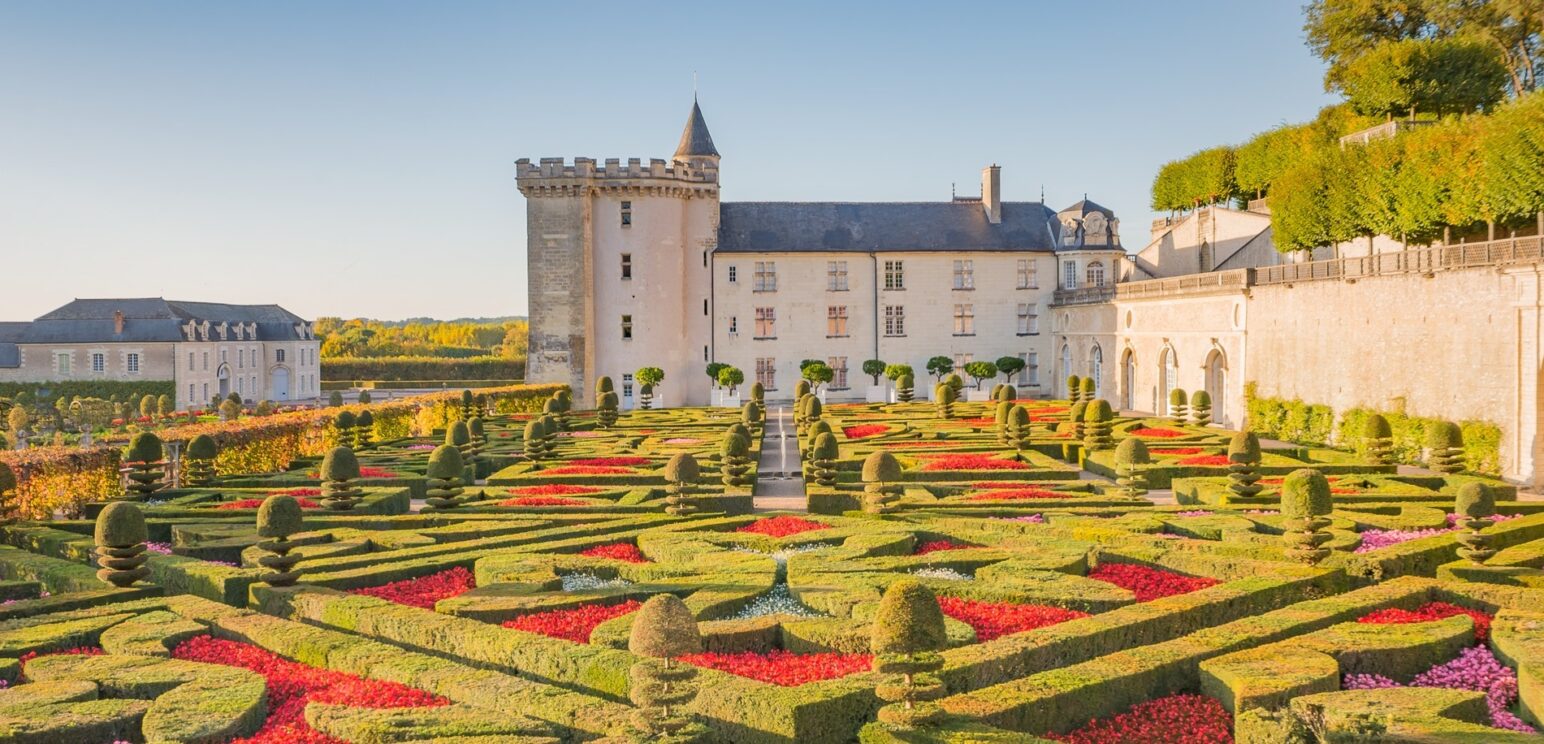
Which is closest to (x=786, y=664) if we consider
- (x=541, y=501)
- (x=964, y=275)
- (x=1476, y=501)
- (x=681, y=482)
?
(x=681, y=482)

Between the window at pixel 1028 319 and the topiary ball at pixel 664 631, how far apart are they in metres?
44.8

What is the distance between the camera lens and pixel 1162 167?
56531 mm

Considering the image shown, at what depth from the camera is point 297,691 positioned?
939 cm

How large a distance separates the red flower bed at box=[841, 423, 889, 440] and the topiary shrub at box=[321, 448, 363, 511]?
555 inches

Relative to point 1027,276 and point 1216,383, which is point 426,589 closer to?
point 1216,383

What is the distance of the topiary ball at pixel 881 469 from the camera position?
16453mm

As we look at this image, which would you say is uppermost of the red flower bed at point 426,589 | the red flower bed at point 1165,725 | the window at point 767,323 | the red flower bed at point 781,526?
the window at point 767,323

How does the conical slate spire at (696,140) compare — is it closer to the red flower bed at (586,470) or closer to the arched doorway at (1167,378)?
the arched doorway at (1167,378)

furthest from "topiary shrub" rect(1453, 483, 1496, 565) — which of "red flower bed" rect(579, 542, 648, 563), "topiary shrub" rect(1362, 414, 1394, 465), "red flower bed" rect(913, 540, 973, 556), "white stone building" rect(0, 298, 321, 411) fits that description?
"white stone building" rect(0, 298, 321, 411)

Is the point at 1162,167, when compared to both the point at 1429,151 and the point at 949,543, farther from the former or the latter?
the point at 949,543

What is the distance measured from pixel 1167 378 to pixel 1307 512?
2922 cm

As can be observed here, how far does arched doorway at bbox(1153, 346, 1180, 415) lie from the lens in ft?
132

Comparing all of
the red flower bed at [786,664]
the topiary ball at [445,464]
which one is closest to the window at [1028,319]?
the topiary ball at [445,464]

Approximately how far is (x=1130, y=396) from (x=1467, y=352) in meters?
20.2
